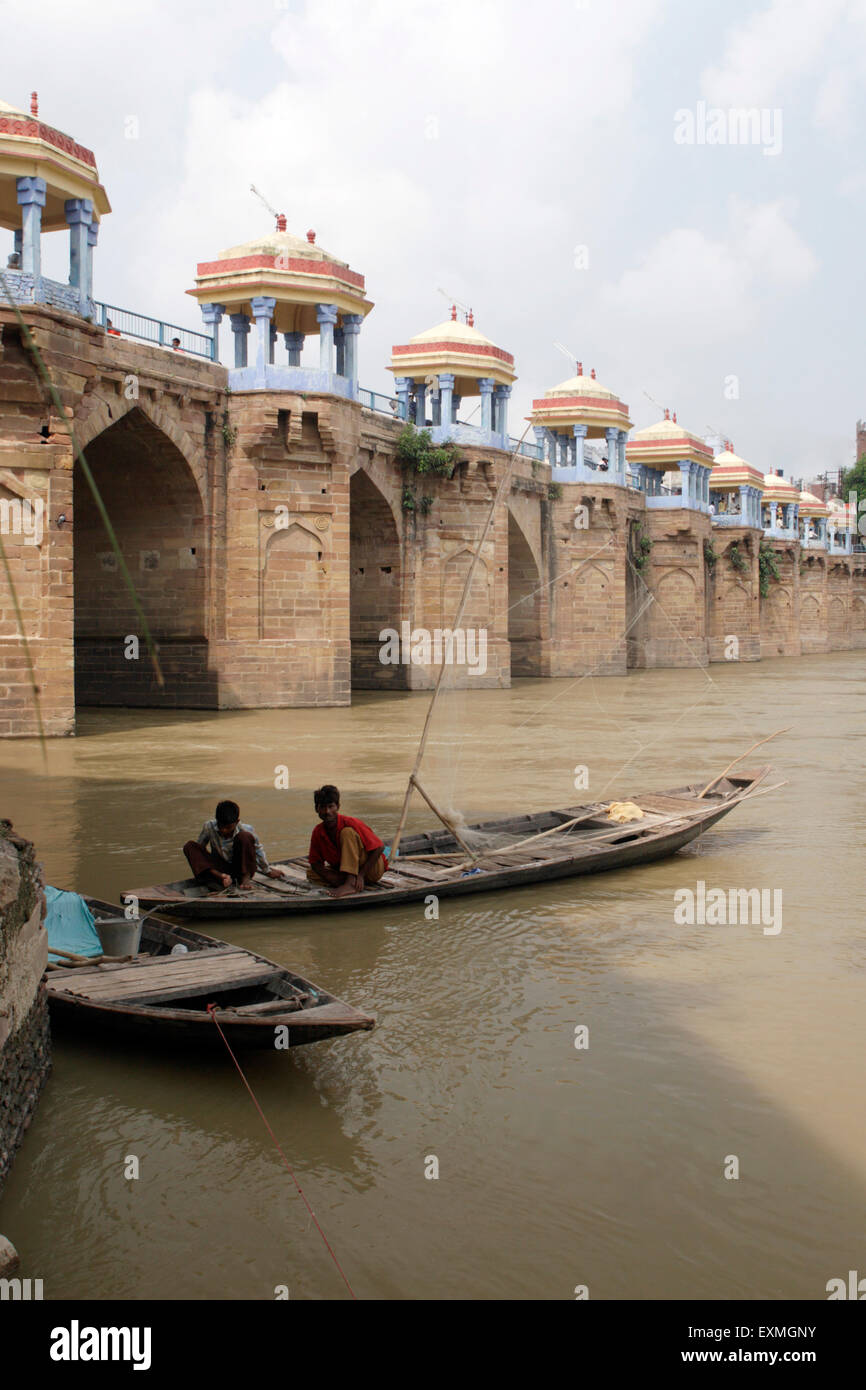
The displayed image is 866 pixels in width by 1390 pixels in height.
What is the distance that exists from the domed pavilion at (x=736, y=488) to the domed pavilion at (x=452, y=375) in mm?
21358

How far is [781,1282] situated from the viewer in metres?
3.35

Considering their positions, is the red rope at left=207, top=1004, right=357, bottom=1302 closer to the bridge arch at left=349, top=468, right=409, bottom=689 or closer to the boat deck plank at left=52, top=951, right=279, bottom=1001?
the boat deck plank at left=52, top=951, right=279, bottom=1001

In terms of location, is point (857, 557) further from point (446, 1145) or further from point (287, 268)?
point (446, 1145)

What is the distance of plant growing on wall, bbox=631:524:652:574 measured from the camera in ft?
131

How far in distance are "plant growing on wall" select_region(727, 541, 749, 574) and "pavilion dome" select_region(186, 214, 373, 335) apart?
94.6ft

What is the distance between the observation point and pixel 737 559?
48.3m

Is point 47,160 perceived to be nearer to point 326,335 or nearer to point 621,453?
point 326,335

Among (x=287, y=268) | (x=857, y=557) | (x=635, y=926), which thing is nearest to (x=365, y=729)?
(x=287, y=268)

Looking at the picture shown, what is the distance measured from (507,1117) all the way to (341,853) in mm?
2790

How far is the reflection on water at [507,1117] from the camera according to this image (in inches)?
137

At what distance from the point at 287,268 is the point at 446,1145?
1930 cm

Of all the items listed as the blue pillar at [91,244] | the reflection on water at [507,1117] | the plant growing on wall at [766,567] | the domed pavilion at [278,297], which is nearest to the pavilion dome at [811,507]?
the plant growing on wall at [766,567]
